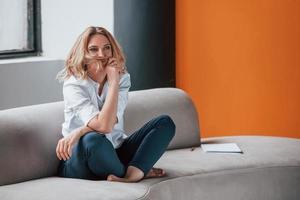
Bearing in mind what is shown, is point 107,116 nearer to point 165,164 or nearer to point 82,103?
point 82,103

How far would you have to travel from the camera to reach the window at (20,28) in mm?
5246

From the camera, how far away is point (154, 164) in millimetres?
4027

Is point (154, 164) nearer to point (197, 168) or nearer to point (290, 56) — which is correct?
point (197, 168)

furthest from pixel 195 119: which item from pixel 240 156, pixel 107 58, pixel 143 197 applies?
pixel 143 197

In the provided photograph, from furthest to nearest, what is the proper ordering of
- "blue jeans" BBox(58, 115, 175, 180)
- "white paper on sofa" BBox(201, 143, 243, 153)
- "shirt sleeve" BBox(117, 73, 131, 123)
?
"white paper on sofa" BBox(201, 143, 243, 153) < "shirt sleeve" BBox(117, 73, 131, 123) < "blue jeans" BBox(58, 115, 175, 180)

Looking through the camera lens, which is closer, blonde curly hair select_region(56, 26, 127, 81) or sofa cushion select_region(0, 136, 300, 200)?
sofa cushion select_region(0, 136, 300, 200)

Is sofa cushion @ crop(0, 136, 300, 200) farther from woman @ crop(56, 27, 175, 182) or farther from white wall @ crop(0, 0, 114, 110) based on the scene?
white wall @ crop(0, 0, 114, 110)

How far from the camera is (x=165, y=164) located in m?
4.15

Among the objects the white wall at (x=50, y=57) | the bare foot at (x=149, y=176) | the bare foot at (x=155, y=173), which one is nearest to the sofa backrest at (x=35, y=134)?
the bare foot at (x=149, y=176)

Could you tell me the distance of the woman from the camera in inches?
151

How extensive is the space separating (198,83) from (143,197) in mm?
1947

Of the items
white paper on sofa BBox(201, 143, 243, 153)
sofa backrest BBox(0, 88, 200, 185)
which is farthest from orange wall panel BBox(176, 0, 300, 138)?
sofa backrest BBox(0, 88, 200, 185)

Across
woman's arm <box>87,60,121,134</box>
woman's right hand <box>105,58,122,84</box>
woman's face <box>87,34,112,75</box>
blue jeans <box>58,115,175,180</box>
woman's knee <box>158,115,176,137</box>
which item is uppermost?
woman's face <box>87,34,112,75</box>

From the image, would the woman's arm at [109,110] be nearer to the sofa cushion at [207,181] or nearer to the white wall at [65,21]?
the sofa cushion at [207,181]
